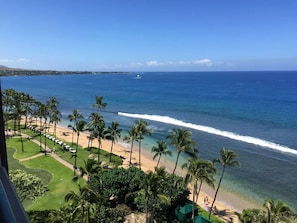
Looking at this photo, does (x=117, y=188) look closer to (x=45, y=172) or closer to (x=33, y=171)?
(x=45, y=172)

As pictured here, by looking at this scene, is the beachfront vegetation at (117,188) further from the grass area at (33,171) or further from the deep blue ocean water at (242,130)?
the deep blue ocean water at (242,130)

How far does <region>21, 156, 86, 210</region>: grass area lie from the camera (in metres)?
29.7

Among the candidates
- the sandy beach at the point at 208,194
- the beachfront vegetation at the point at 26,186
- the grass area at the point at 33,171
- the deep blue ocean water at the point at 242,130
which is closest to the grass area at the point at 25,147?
the grass area at the point at 33,171

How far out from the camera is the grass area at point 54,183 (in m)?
29.7

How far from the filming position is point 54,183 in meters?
35.1

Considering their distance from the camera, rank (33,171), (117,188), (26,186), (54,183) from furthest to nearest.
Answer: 1. (33,171)
2. (54,183)
3. (117,188)
4. (26,186)

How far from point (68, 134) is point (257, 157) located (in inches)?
1598

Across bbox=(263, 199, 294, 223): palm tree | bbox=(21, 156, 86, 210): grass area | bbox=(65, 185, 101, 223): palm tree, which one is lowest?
bbox=(21, 156, 86, 210): grass area

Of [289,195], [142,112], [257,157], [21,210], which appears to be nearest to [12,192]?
[21,210]

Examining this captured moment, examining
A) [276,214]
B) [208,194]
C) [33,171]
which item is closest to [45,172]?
[33,171]

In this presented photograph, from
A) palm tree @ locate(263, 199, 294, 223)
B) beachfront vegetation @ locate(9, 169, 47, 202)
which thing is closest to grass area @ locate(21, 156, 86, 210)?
beachfront vegetation @ locate(9, 169, 47, 202)

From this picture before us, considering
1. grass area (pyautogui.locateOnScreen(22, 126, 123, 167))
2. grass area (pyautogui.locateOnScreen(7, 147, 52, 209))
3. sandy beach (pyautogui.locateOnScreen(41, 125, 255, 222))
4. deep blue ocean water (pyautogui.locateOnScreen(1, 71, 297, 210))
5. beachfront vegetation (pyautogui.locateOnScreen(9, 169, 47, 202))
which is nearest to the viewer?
beachfront vegetation (pyautogui.locateOnScreen(9, 169, 47, 202))

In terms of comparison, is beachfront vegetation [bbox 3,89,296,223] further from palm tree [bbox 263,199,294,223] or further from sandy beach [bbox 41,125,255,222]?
sandy beach [bbox 41,125,255,222]

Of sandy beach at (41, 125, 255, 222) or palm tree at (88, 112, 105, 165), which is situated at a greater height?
palm tree at (88, 112, 105, 165)
